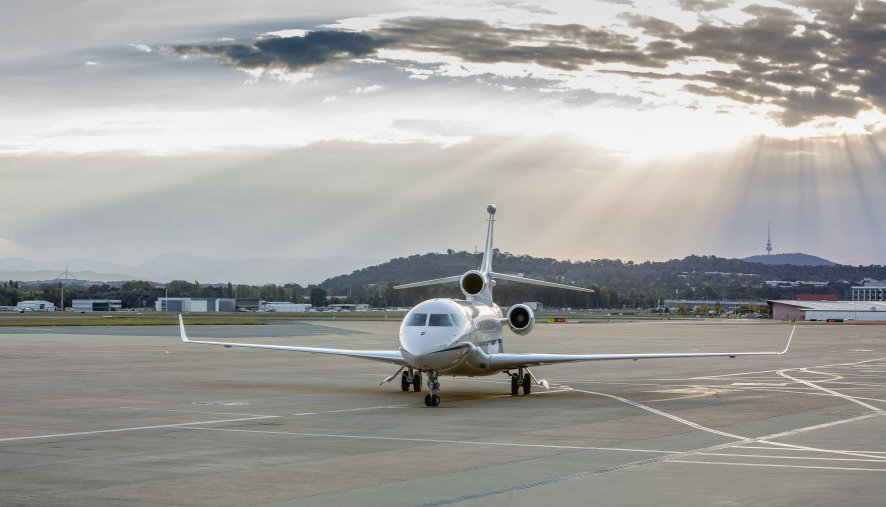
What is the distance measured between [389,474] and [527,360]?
1474 cm

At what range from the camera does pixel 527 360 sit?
30516 mm

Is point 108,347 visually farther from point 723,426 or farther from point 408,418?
point 723,426

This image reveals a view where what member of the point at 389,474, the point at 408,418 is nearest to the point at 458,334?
the point at 408,418

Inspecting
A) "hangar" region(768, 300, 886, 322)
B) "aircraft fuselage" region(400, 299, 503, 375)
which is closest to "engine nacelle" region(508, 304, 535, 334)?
"aircraft fuselage" region(400, 299, 503, 375)

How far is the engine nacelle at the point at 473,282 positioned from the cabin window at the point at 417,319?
5211mm

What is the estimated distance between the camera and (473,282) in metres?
34.4

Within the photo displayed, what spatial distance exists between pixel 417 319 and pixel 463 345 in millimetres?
1472

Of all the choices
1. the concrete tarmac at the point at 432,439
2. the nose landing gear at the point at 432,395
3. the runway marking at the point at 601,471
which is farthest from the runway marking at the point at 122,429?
the runway marking at the point at 601,471

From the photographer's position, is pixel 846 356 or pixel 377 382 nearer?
pixel 377 382

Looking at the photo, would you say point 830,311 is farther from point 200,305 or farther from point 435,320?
point 435,320

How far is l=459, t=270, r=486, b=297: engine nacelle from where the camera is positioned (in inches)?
1351

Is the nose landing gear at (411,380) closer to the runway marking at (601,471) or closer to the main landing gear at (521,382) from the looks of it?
the main landing gear at (521,382)

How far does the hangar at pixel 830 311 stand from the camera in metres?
163

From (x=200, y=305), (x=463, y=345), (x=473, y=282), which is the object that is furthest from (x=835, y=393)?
(x=200, y=305)
